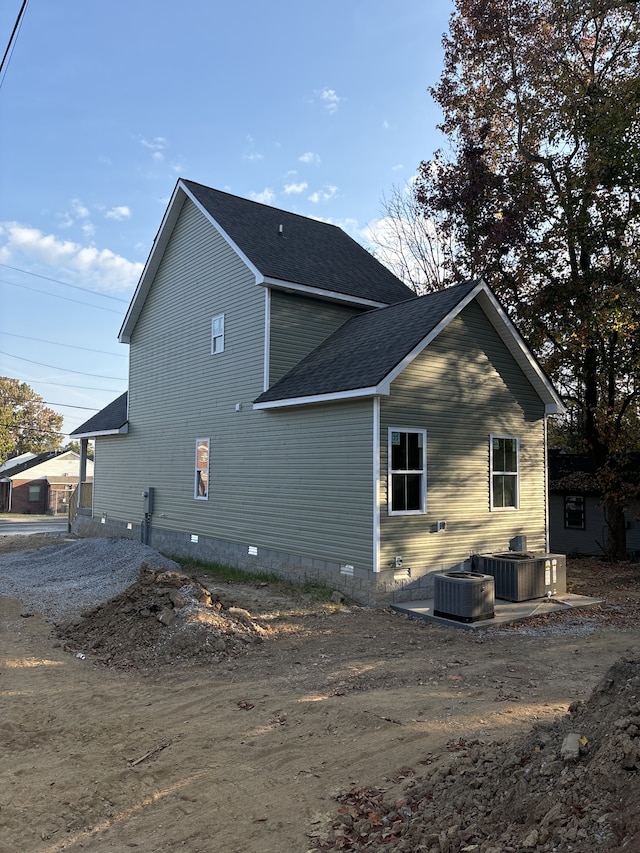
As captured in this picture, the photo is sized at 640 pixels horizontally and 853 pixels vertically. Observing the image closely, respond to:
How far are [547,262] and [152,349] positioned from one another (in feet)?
40.6

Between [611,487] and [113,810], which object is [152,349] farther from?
[113,810]

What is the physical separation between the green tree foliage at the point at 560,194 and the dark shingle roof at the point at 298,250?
371 cm

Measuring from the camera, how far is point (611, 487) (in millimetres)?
18125

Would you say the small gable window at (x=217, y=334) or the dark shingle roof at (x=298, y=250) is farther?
the small gable window at (x=217, y=334)

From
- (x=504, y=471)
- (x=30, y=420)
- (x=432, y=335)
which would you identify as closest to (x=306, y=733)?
(x=432, y=335)

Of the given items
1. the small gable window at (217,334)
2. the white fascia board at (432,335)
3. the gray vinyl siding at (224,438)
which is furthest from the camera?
the small gable window at (217,334)

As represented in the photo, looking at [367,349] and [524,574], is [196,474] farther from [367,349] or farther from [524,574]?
[524,574]

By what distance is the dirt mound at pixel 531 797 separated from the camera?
3.31 m

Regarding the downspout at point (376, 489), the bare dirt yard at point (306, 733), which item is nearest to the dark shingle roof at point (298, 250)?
Answer: the downspout at point (376, 489)

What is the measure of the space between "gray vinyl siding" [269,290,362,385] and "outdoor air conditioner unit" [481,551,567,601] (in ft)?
20.7

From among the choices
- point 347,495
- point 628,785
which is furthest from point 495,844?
point 347,495

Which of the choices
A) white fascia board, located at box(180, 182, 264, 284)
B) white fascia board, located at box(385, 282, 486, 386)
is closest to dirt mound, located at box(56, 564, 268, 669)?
white fascia board, located at box(385, 282, 486, 386)

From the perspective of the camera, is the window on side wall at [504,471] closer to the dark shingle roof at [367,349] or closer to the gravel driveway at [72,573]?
the dark shingle roof at [367,349]

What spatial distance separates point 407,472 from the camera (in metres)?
12.2
